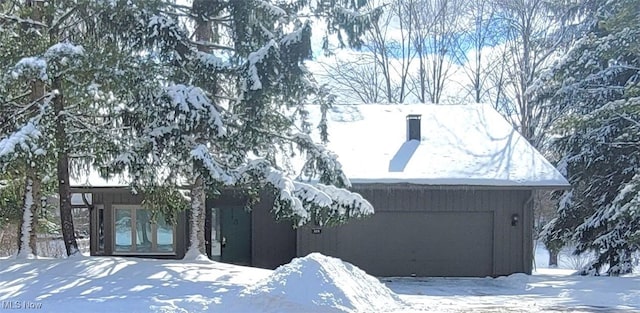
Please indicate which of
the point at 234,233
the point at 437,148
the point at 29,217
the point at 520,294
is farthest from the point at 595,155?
the point at 29,217

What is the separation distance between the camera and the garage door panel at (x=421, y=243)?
596 inches

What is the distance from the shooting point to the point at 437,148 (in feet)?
53.4

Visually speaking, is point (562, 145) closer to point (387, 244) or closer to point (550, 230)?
point (550, 230)

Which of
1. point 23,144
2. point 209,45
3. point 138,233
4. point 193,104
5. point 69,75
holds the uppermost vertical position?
point 209,45

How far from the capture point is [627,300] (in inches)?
439

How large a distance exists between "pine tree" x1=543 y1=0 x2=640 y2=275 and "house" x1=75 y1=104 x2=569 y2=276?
5.02 feet

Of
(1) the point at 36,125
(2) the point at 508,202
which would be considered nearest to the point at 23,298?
(1) the point at 36,125

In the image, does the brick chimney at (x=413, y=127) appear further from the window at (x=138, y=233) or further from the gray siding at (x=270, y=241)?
the window at (x=138, y=233)

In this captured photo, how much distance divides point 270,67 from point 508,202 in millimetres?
7397

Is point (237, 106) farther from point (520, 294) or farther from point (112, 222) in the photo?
point (112, 222)

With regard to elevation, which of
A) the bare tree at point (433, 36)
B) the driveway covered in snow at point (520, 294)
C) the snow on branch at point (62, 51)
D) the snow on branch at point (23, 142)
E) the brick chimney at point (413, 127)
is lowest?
the driveway covered in snow at point (520, 294)

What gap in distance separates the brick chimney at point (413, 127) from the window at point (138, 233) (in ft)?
21.4

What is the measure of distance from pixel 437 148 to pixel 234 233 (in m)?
5.62

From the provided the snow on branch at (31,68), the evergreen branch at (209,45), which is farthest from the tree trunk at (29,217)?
the evergreen branch at (209,45)
